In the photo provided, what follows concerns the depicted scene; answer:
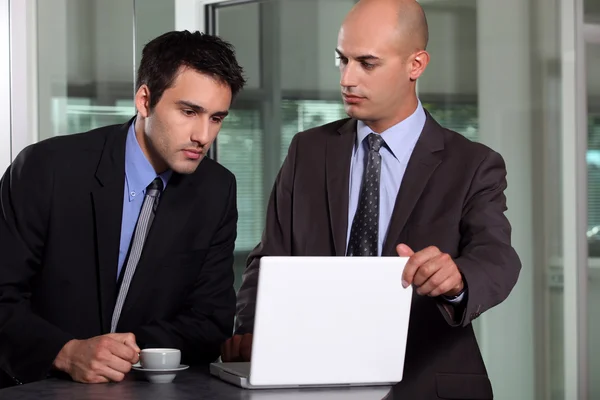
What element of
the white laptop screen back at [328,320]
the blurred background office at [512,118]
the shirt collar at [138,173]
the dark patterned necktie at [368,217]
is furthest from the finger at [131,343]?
the blurred background office at [512,118]

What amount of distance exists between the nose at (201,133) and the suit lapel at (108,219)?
0.21m

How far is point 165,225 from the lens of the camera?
2518mm

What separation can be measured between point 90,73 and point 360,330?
12.8ft

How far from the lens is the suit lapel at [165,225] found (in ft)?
8.14

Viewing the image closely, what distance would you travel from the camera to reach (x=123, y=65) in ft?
17.4

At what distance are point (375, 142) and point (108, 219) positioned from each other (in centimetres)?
76

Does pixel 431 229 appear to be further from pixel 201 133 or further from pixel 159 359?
pixel 159 359

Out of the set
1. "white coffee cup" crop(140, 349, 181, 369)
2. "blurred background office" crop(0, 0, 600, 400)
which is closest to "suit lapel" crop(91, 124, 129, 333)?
"white coffee cup" crop(140, 349, 181, 369)

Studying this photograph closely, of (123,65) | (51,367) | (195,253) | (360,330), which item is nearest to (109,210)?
(195,253)

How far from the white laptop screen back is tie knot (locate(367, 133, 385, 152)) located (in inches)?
32.8

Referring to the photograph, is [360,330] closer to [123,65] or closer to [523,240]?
[523,240]

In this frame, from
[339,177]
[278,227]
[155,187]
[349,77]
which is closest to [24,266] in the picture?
[155,187]

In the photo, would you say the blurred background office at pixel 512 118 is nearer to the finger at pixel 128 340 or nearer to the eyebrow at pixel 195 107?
the eyebrow at pixel 195 107

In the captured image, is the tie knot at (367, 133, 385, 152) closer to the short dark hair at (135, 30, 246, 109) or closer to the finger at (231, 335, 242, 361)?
the short dark hair at (135, 30, 246, 109)
